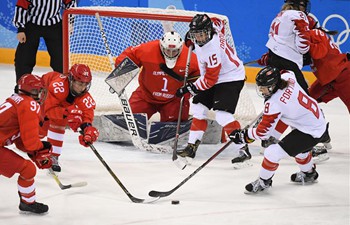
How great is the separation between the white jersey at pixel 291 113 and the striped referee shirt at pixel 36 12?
7.68ft

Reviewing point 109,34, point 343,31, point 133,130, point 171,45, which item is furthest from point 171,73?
point 343,31

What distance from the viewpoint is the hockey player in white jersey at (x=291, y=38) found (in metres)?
4.90

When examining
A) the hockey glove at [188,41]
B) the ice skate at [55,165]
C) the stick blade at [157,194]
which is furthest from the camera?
the hockey glove at [188,41]

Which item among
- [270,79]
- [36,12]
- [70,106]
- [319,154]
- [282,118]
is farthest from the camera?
[36,12]

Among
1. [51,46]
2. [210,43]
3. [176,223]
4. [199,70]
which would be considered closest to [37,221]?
[176,223]

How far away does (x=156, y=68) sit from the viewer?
546 centimetres

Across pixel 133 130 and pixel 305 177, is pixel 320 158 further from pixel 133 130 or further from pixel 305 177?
pixel 133 130

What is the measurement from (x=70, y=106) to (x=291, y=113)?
1201 millimetres

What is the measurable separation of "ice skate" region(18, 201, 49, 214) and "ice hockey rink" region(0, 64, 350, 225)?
0.09 ft

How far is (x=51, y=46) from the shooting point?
20.0 feet

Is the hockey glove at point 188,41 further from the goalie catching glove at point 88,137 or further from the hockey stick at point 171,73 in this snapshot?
the goalie catching glove at point 88,137

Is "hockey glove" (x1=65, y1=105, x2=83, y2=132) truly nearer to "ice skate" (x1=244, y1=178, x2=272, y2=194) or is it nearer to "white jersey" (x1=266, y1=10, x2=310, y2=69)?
"ice skate" (x1=244, y1=178, x2=272, y2=194)

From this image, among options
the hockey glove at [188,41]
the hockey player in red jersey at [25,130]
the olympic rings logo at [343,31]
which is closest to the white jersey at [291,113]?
the hockey glove at [188,41]

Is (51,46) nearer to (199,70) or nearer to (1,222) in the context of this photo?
(199,70)
